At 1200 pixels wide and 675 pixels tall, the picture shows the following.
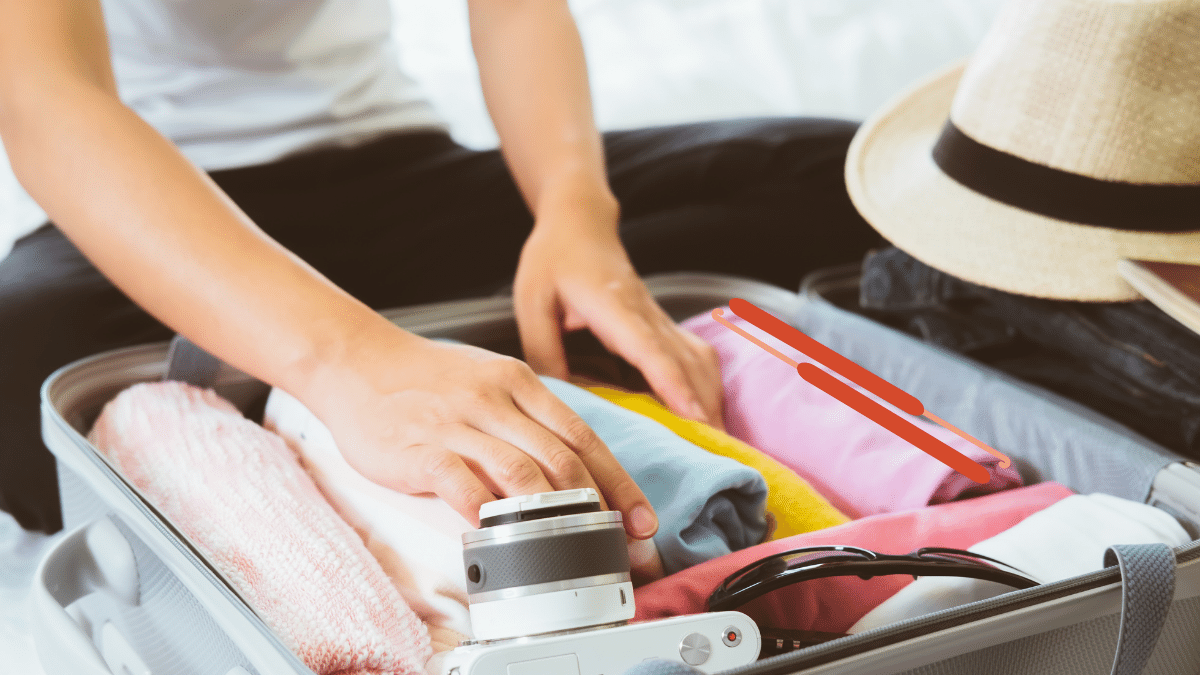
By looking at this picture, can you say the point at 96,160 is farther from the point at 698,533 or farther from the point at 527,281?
the point at 698,533

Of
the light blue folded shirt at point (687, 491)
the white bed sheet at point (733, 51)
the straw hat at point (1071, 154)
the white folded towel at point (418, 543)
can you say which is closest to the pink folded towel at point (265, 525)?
the white folded towel at point (418, 543)

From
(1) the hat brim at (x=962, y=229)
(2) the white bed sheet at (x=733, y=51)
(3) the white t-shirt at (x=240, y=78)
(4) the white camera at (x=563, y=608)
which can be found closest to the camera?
(4) the white camera at (x=563, y=608)

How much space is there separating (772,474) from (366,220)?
0.35 metres

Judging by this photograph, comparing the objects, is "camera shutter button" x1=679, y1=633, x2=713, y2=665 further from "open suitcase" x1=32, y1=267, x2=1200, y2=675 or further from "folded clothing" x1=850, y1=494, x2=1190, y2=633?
"folded clothing" x1=850, y1=494, x2=1190, y2=633

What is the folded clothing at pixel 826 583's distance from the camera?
362 mm

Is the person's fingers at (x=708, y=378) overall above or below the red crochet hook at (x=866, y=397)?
below

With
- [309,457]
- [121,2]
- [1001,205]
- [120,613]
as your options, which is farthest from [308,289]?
[1001,205]

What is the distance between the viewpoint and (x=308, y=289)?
17.8 inches

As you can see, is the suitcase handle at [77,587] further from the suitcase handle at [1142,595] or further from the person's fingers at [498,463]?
the suitcase handle at [1142,595]

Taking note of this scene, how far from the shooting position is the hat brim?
51cm

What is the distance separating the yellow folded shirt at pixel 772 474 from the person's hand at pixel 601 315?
0.05 feet

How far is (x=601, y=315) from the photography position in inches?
21.5

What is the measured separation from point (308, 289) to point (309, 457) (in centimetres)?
8

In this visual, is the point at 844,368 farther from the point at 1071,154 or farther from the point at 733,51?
the point at 733,51
